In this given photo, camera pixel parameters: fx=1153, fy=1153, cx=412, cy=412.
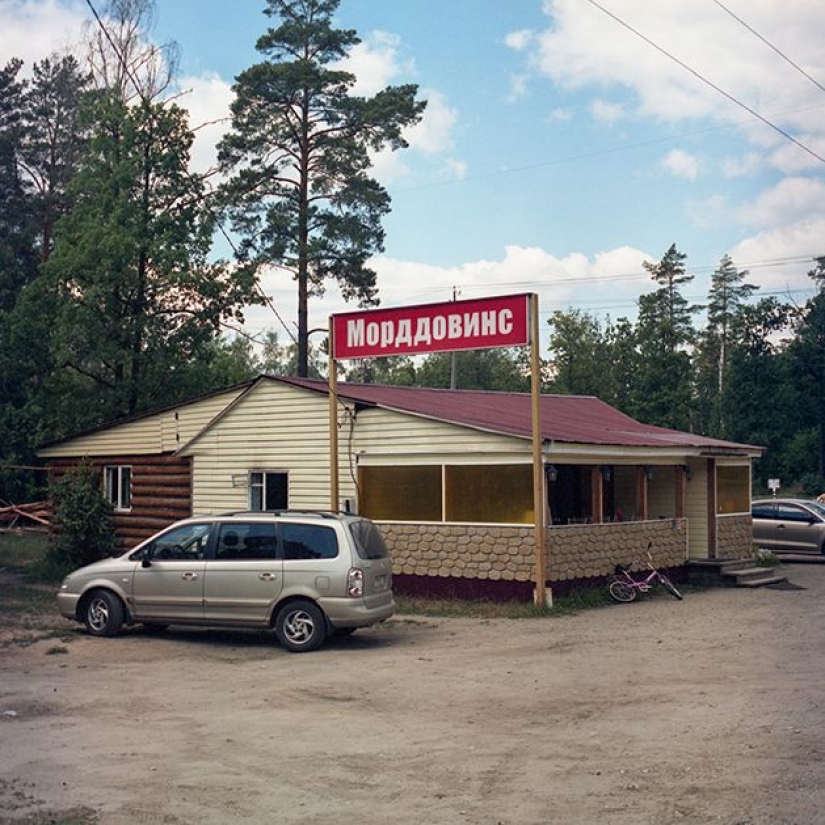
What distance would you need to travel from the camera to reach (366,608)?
48.2 feet

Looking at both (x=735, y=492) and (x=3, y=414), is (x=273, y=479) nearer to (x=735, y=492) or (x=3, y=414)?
(x=735, y=492)

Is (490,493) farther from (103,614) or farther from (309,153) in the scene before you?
(309,153)

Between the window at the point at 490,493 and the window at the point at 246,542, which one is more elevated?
the window at the point at 490,493

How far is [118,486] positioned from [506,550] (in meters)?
11.4

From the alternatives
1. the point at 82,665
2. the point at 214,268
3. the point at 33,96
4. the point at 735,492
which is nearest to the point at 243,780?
the point at 82,665

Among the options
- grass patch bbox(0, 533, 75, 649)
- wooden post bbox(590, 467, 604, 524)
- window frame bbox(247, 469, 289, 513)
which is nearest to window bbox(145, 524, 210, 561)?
grass patch bbox(0, 533, 75, 649)

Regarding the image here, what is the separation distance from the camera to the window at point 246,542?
49.4 feet

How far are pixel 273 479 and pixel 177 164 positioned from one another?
45.9ft

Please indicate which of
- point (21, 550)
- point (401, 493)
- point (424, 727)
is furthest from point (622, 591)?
point (21, 550)

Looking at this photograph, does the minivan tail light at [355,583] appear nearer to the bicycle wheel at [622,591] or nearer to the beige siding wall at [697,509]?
the bicycle wheel at [622,591]

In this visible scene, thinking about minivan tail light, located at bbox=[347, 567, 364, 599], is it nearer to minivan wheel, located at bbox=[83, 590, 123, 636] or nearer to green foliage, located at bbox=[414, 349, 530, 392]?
minivan wheel, located at bbox=[83, 590, 123, 636]

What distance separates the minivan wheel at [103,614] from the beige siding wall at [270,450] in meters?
6.52

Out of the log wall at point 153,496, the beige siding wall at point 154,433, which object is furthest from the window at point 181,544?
the log wall at point 153,496

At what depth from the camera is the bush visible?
997 inches
